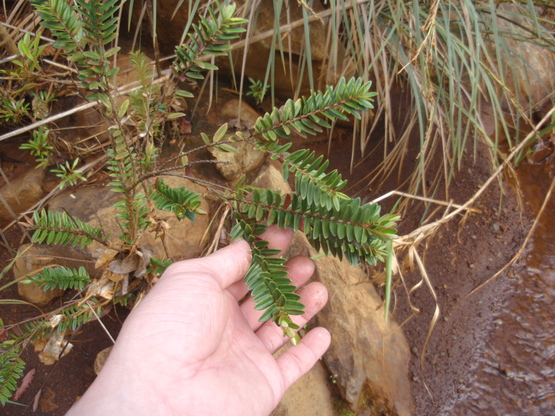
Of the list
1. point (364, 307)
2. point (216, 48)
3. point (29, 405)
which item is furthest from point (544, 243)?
point (29, 405)

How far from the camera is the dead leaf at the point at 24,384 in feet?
5.44

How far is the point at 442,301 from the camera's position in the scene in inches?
87.0

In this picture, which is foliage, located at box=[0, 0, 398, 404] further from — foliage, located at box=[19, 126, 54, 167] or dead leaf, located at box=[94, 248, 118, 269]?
foliage, located at box=[19, 126, 54, 167]

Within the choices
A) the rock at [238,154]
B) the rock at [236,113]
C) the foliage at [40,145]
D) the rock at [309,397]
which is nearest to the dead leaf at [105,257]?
the foliage at [40,145]

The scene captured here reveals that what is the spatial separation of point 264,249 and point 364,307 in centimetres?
117

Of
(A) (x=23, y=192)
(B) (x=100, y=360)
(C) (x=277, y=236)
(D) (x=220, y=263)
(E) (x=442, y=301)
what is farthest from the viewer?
(E) (x=442, y=301)

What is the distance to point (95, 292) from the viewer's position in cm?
139

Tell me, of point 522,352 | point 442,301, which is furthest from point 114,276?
point 522,352

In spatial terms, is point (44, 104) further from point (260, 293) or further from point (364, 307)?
point (364, 307)

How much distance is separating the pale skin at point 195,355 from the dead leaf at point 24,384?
2.89 ft

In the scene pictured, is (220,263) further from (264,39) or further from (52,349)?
(264,39)

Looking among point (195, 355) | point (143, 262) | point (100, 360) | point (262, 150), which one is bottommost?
point (100, 360)

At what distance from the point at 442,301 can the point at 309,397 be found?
93 centimetres

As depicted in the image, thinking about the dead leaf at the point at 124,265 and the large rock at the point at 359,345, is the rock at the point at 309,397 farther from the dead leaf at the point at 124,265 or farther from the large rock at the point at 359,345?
the dead leaf at the point at 124,265
